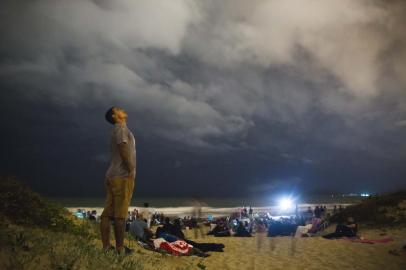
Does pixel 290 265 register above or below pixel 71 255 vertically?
below

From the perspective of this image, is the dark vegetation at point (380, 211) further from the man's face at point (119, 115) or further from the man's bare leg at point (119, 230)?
the man's face at point (119, 115)

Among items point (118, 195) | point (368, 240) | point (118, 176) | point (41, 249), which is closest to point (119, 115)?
point (118, 176)

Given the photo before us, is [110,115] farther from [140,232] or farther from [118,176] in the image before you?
[140,232]

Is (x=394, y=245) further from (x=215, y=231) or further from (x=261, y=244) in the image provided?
(x=215, y=231)

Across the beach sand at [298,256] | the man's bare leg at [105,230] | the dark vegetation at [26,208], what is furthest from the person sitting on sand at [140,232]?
the man's bare leg at [105,230]

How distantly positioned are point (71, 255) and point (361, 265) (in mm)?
9432

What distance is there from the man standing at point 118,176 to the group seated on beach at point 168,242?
173 inches

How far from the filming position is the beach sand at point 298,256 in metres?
10.1

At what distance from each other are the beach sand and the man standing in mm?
2514

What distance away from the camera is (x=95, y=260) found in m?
5.03

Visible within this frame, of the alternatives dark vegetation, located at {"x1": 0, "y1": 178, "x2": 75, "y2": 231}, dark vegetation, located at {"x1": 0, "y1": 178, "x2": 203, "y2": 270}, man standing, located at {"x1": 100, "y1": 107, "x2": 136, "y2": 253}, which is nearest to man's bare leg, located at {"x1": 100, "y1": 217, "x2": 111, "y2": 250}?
man standing, located at {"x1": 100, "y1": 107, "x2": 136, "y2": 253}

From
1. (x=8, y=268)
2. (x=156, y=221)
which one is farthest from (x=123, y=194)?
(x=156, y=221)

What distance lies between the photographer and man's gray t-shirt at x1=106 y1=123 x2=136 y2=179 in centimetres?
583

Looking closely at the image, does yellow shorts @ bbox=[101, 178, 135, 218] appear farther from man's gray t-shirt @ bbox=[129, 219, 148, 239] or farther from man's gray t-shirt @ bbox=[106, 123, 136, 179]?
man's gray t-shirt @ bbox=[129, 219, 148, 239]
